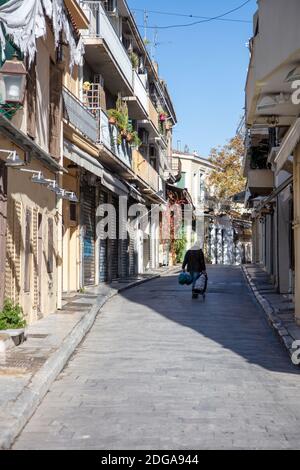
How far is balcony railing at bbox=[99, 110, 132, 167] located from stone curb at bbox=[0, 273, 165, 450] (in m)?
10.2

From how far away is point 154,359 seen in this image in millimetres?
10953

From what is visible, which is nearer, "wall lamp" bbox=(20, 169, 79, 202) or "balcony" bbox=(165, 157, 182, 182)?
"wall lamp" bbox=(20, 169, 79, 202)

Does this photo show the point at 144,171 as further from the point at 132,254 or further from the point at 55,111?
the point at 55,111

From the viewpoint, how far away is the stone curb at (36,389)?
645cm

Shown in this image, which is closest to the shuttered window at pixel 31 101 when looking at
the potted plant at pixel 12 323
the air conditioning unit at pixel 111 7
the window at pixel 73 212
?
the potted plant at pixel 12 323

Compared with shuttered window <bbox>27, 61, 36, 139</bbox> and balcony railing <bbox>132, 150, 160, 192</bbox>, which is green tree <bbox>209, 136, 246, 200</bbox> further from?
shuttered window <bbox>27, 61, 36, 139</bbox>

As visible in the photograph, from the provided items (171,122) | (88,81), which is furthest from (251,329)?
(171,122)

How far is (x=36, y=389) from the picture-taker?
8242 millimetres

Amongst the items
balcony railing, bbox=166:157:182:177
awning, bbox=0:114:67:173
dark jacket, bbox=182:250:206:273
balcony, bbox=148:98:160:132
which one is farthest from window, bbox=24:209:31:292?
balcony railing, bbox=166:157:182:177

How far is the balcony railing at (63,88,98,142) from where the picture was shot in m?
18.6

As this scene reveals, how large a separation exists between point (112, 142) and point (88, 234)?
3.24 metres

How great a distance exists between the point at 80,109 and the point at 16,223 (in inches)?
311

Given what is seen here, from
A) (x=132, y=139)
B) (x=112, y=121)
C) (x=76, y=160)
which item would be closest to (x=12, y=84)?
(x=76, y=160)
